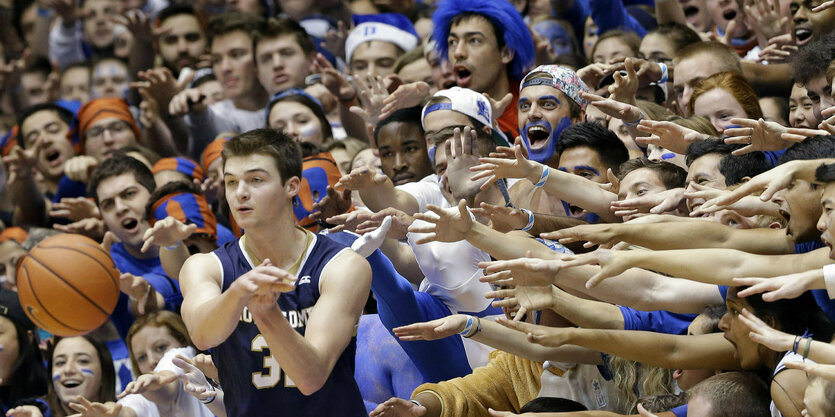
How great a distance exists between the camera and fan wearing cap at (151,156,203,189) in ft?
26.4

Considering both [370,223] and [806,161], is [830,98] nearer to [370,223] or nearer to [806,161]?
[806,161]

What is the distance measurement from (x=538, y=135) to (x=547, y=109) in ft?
0.50

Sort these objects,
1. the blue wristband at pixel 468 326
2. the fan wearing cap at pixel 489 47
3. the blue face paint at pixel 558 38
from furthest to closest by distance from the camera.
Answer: the blue face paint at pixel 558 38
the fan wearing cap at pixel 489 47
the blue wristband at pixel 468 326

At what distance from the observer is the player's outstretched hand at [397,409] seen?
492cm

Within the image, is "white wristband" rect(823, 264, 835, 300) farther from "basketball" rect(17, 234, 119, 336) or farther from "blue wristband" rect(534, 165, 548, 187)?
"basketball" rect(17, 234, 119, 336)

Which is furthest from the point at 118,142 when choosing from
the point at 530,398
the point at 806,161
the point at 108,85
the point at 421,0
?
the point at 806,161

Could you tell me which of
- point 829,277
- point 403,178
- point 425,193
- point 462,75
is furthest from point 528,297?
point 462,75

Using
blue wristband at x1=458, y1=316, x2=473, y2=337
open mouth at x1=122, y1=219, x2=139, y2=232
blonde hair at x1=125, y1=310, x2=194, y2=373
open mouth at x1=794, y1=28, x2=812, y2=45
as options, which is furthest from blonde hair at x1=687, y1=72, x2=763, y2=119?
open mouth at x1=122, y1=219, x2=139, y2=232

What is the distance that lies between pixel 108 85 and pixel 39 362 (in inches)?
161

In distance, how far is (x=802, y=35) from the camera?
636 centimetres

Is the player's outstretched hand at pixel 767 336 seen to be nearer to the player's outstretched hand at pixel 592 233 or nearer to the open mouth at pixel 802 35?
the player's outstretched hand at pixel 592 233

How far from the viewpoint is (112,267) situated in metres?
6.85

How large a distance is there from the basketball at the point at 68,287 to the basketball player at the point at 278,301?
2.09 m

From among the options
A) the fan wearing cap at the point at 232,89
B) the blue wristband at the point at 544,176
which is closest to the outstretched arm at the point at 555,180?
the blue wristband at the point at 544,176
